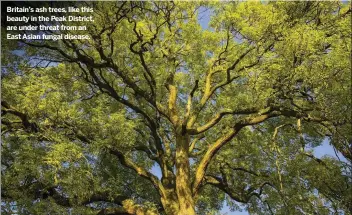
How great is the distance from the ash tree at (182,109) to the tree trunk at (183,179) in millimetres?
35

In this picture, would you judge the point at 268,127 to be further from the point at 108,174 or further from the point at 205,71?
the point at 108,174

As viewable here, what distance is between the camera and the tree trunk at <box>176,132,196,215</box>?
33.1ft

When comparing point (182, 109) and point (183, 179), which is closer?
point (183, 179)

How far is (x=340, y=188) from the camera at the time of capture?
34.5 ft

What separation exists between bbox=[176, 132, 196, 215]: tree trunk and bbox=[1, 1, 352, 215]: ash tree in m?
0.04

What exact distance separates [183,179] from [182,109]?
3.80 m

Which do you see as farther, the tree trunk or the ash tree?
the tree trunk

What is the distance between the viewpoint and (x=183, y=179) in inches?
412

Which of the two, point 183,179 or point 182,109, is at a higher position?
point 182,109

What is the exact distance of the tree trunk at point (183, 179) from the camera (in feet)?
33.1

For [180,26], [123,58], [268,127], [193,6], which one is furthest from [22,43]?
[268,127]

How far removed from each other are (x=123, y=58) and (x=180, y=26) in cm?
218

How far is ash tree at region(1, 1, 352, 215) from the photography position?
8.57 m

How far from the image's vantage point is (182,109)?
45.0 feet
